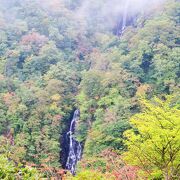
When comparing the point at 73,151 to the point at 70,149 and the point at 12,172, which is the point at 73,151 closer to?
the point at 70,149

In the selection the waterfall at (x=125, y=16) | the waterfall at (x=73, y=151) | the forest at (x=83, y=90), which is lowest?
the waterfall at (x=73, y=151)

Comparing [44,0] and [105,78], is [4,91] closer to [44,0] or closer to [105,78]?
[105,78]

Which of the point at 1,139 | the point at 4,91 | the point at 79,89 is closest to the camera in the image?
the point at 1,139

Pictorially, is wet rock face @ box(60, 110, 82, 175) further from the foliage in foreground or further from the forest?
the foliage in foreground

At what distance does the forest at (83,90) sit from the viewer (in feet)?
41.8

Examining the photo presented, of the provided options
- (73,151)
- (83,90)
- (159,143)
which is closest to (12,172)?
(159,143)

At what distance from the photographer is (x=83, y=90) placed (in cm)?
2362

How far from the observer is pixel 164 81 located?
21.7 meters

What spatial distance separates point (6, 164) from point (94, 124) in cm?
1757

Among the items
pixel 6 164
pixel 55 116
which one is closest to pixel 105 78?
pixel 55 116

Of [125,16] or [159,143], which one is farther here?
[125,16]

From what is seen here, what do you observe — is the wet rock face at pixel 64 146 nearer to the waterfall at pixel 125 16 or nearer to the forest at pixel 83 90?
the forest at pixel 83 90

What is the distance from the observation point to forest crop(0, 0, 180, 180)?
12.7 metres

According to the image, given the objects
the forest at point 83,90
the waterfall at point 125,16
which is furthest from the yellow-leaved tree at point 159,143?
the waterfall at point 125,16
